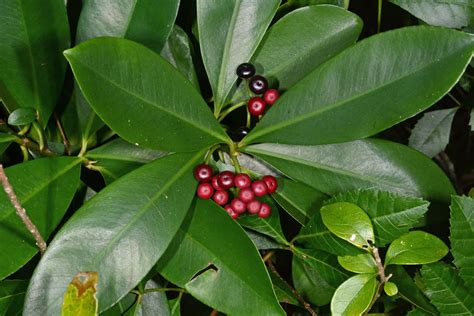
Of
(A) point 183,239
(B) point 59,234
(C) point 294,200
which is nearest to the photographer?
(B) point 59,234

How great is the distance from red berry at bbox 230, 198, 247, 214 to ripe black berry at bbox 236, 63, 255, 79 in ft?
0.67

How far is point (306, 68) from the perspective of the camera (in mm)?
1147

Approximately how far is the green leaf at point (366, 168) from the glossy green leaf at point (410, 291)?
0.13 m

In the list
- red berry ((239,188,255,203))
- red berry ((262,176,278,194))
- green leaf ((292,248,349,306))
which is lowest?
green leaf ((292,248,349,306))

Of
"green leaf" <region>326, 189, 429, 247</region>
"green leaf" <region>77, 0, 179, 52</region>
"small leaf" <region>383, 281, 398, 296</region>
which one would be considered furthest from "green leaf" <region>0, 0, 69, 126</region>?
"small leaf" <region>383, 281, 398, 296</region>

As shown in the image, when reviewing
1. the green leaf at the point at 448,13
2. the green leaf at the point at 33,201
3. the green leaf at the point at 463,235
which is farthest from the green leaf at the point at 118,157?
the green leaf at the point at 448,13

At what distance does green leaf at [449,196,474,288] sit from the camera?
1013 mm

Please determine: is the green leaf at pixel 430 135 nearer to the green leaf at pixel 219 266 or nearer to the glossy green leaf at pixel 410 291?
the glossy green leaf at pixel 410 291

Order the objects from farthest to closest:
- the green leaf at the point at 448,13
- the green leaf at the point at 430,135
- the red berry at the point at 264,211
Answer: the green leaf at the point at 430,135 → the green leaf at the point at 448,13 → the red berry at the point at 264,211

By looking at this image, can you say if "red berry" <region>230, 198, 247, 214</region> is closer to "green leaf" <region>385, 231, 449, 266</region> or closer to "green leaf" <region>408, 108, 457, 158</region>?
"green leaf" <region>385, 231, 449, 266</region>

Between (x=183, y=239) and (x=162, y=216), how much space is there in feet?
0.28

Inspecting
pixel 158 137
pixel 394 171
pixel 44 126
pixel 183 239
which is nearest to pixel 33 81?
pixel 44 126

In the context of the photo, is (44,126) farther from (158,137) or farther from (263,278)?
(263,278)

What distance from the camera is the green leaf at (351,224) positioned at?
0.98 m
